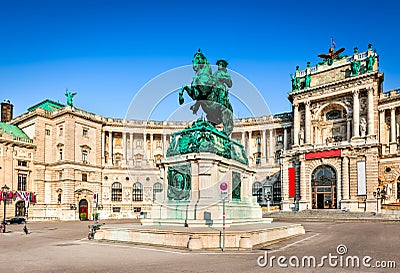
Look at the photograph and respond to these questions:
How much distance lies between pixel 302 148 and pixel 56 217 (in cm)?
4581

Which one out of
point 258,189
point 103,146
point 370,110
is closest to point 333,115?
point 370,110

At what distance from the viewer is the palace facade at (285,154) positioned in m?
66.6

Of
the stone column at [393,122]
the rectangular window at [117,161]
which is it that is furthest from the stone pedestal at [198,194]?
the rectangular window at [117,161]

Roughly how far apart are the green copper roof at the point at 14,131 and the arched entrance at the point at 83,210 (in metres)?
15.2

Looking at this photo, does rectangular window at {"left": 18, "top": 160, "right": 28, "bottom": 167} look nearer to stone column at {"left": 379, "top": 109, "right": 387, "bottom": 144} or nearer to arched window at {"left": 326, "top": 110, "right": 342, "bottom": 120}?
arched window at {"left": 326, "top": 110, "right": 342, "bottom": 120}

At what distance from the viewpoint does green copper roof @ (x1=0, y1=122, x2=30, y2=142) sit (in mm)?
69938

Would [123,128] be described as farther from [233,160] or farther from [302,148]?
[233,160]

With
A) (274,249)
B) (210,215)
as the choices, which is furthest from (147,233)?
(274,249)

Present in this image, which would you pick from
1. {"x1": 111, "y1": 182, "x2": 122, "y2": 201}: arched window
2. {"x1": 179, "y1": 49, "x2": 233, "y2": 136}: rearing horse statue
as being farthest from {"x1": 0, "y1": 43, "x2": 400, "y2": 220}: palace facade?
{"x1": 179, "y1": 49, "x2": 233, "y2": 136}: rearing horse statue

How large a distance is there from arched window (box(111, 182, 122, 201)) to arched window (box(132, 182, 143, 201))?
2.89 meters

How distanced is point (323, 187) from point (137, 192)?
37.5 meters

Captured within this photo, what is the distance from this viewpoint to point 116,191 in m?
81.1

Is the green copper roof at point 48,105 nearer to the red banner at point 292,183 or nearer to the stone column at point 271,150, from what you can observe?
the stone column at point 271,150

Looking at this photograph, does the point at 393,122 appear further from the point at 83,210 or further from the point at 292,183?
the point at 83,210
